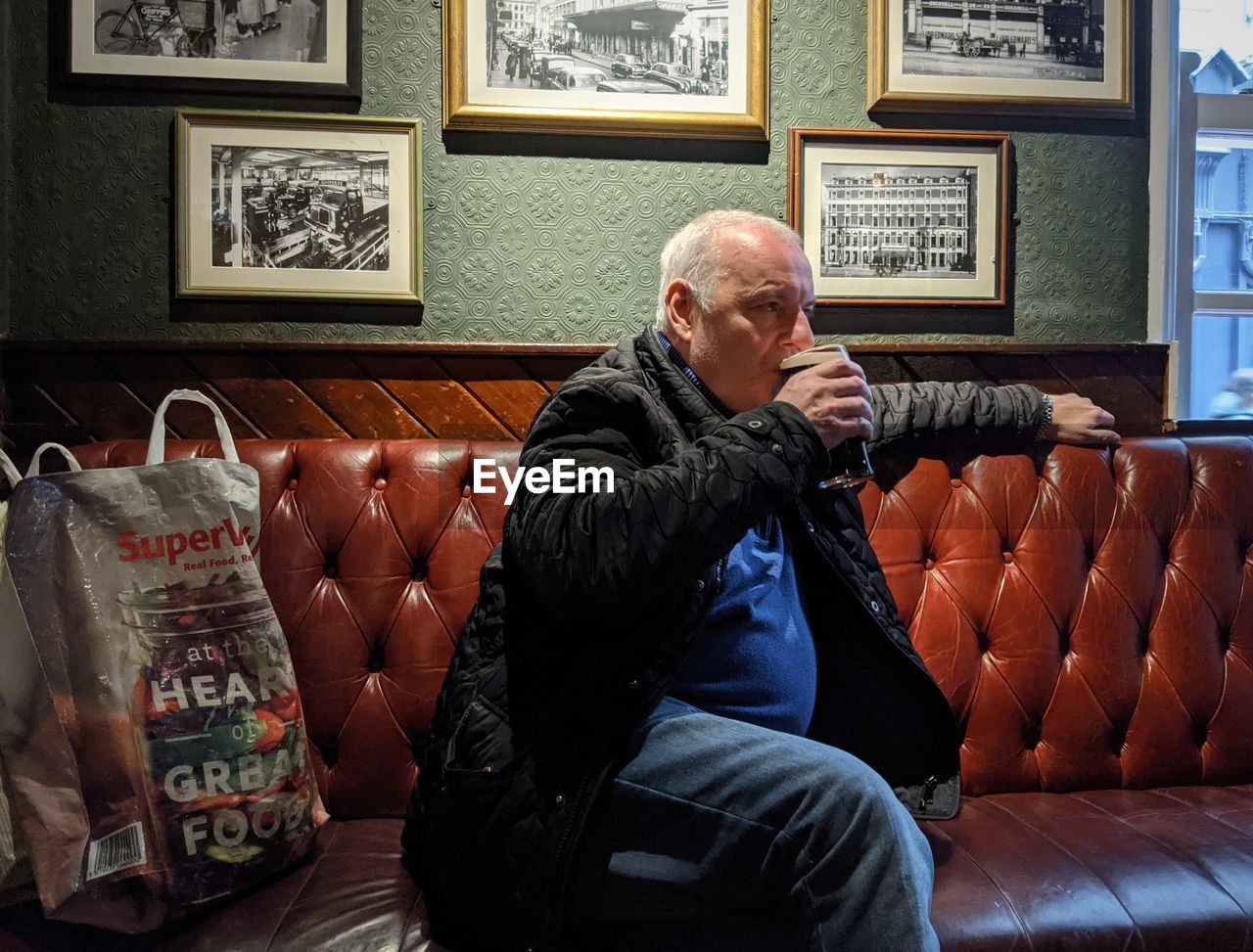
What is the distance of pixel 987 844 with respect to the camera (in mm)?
1255

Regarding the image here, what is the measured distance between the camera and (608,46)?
178cm

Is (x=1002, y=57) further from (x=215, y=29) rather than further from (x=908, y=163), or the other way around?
(x=215, y=29)

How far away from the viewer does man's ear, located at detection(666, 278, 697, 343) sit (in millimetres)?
1317

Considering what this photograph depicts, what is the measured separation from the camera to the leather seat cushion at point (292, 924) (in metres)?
1.05

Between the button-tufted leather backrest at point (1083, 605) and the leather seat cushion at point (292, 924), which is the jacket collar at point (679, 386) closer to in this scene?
the button-tufted leather backrest at point (1083, 605)

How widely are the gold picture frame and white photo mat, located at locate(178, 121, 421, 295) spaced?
6.1 inches

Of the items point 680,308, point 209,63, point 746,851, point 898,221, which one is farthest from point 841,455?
point 209,63

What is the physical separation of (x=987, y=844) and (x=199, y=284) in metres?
1.75

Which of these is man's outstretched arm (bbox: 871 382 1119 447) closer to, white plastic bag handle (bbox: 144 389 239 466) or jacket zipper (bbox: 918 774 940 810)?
jacket zipper (bbox: 918 774 940 810)

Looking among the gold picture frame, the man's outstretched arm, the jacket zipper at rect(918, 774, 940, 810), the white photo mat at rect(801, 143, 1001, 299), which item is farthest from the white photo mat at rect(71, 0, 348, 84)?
the jacket zipper at rect(918, 774, 940, 810)

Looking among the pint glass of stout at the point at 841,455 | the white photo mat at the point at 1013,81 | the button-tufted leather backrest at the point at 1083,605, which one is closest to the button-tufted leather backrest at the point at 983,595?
the button-tufted leather backrest at the point at 1083,605

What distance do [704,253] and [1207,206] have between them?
1524 mm

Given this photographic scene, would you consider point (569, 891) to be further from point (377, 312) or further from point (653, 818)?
point (377, 312)

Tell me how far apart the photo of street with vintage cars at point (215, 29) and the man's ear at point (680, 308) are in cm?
98
